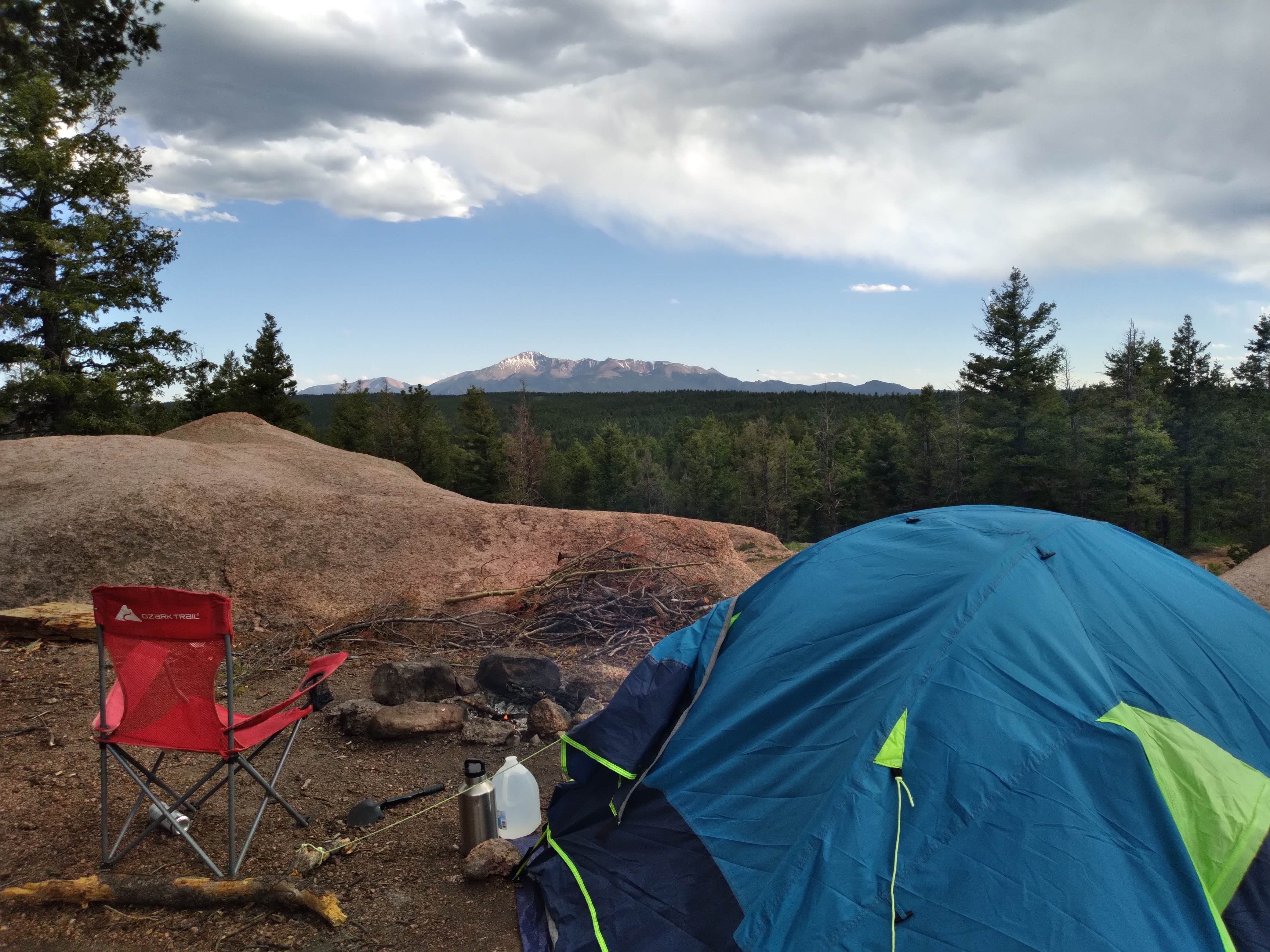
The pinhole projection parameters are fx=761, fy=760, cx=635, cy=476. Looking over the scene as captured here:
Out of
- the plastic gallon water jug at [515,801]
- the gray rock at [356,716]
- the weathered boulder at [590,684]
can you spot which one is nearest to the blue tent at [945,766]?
the plastic gallon water jug at [515,801]

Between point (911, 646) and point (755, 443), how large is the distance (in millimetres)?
71538

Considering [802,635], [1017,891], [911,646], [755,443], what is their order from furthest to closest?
[755,443] → [802,635] → [911,646] → [1017,891]

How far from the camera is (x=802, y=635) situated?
3549 millimetres

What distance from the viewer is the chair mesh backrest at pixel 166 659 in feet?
11.9

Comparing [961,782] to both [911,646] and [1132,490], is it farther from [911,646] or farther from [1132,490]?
[1132,490]

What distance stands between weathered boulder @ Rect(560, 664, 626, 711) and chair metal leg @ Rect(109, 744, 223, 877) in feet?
8.70

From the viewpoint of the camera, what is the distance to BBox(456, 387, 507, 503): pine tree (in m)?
55.5

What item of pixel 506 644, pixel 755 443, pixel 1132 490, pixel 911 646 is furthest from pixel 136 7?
pixel 755 443

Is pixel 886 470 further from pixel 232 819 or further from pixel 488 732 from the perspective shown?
pixel 232 819

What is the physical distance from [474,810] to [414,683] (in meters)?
2.17

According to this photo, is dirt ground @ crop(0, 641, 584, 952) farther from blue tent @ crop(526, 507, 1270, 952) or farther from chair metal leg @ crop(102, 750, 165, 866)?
blue tent @ crop(526, 507, 1270, 952)

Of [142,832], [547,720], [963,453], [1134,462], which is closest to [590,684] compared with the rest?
[547,720]

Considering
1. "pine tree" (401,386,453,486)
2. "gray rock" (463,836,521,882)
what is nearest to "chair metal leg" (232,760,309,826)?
"gray rock" (463,836,521,882)

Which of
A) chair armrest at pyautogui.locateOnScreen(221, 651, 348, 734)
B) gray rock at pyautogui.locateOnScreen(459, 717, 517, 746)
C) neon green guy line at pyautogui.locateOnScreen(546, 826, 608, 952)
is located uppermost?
chair armrest at pyautogui.locateOnScreen(221, 651, 348, 734)
